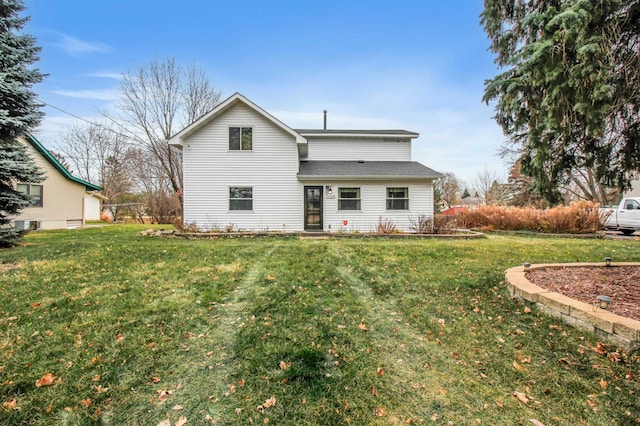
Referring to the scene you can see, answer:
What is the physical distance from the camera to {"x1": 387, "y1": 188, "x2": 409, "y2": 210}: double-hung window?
13719mm

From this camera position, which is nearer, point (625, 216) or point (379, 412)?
point (379, 412)

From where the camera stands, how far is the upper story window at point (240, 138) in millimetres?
13266

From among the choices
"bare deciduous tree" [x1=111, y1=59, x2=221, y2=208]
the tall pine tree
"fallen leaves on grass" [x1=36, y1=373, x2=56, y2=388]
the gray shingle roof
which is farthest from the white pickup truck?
"bare deciduous tree" [x1=111, y1=59, x2=221, y2=208]

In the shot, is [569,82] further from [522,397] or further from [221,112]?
[221,112]

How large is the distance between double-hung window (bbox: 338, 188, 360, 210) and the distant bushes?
5.35 meters

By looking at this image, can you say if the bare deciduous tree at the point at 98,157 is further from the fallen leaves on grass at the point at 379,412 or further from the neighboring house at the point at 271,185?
the fallen leaves on grass at the point at 379,412

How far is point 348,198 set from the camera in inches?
538

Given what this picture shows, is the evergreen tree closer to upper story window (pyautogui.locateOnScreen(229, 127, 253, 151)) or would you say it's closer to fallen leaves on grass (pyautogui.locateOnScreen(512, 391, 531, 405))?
fallen leaves on grass (pyautogui.locateOnScreen(512, 391, 531, 405))

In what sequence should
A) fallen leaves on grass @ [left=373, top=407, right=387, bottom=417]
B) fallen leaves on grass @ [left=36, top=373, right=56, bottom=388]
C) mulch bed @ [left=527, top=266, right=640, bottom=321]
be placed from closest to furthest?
1. fallen leaves on grass @ [left=373, top=407, right=387, bottom=417]
2. fallen leaves on grass @ [left=36, top=373, right=56, bottom=388]
3. mulch bed @ [left=527, top=266, right=640, bottom=321]

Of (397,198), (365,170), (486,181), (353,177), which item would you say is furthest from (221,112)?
(486,181)

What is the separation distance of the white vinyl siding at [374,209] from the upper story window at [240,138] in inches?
132

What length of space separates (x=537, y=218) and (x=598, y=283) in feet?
40.5

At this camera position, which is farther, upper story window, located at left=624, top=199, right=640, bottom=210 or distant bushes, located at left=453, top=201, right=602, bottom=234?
upper story window, located at left=624, top=199, right=640, bottom=210

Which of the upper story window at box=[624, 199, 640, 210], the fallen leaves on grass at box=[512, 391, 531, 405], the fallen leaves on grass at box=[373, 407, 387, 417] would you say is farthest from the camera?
the upper story window at box=[624, 199, 640, 210]
